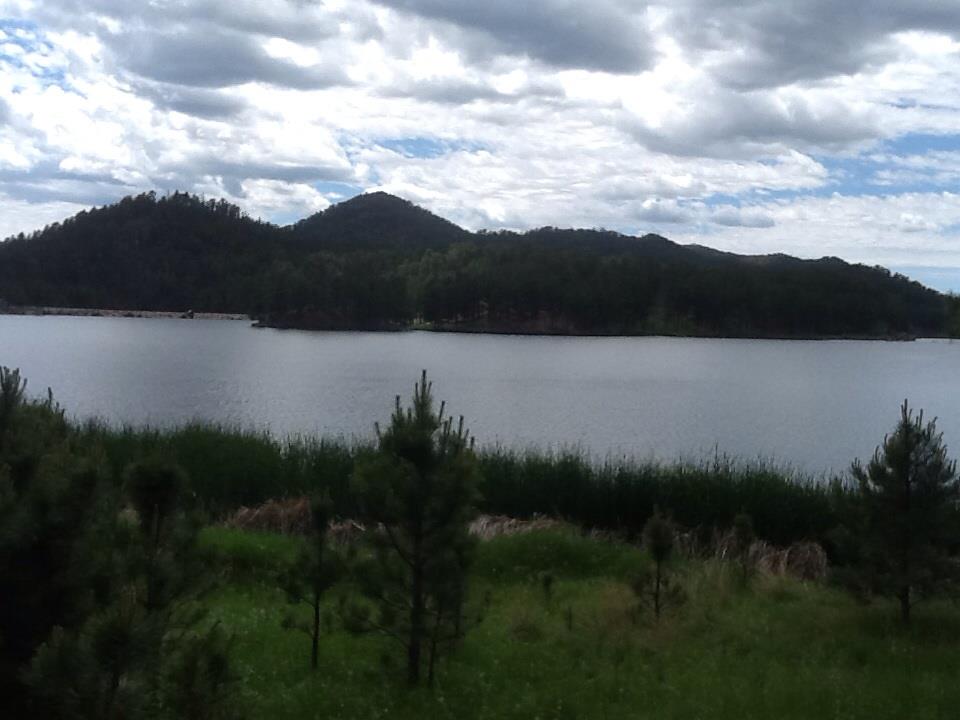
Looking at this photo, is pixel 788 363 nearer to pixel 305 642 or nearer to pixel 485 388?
pixel 485 388

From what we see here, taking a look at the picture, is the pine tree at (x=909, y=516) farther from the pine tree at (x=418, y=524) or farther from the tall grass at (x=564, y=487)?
the tall grass at (x=564, y=487)

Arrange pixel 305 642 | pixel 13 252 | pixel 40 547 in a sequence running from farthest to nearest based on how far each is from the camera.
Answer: pixel 13 252 → pixel 305 642 → pixel 40 547

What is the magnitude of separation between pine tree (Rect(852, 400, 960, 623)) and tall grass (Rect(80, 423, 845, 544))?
524cm

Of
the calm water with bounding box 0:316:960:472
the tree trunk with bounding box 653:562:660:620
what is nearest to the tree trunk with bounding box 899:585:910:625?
the tree trunk with bounding box 653:562:660:620

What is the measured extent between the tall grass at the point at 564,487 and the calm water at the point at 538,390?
366 inches

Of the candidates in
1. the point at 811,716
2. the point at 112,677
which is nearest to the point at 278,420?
the point at 811,716

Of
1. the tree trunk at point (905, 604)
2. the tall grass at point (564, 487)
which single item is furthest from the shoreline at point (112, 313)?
the tree trunk at point (905, 604)

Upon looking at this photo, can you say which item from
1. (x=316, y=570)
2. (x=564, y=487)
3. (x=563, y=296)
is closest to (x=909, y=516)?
(x=316, y=570)

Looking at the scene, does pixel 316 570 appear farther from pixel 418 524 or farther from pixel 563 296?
pixel 563 296

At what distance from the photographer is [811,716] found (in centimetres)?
750

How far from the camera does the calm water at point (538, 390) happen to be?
106ft

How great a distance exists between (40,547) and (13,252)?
6959 inches

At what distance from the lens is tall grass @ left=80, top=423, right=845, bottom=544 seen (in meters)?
16.0

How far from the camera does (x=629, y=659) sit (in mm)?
9023
